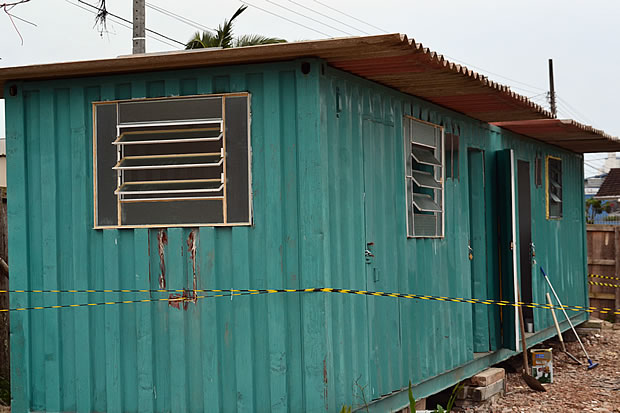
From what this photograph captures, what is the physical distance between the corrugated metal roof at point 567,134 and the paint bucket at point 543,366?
8.55 feet

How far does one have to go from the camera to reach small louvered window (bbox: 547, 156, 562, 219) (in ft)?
41.9

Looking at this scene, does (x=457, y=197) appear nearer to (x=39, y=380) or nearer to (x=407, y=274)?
(x=407, y=274)

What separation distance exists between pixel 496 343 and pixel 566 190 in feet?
13.9

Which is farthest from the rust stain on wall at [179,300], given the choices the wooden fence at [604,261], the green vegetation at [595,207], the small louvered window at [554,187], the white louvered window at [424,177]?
the green vegetation at [595,207]

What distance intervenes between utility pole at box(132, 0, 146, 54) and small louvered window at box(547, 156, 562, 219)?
663cm

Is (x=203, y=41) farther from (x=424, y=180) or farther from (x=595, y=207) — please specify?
(x=595, y=207)

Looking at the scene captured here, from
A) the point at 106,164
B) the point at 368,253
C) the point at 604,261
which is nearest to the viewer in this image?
the point at 106,164

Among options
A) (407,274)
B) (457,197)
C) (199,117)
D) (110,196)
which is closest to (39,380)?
(110,196)

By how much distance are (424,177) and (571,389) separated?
3430mm

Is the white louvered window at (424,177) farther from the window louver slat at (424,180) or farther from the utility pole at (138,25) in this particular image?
the utility pole at (138,25)

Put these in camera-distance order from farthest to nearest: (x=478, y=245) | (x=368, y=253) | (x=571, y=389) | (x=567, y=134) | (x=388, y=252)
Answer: (x=567, y=134), (x=571, y=389), (x=478, y=245), (x=388, y=252), (x=368, y=253)

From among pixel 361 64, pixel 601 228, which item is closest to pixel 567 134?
pixel 601 228

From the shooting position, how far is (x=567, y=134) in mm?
12008

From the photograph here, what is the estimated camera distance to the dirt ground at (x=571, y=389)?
934 cm
